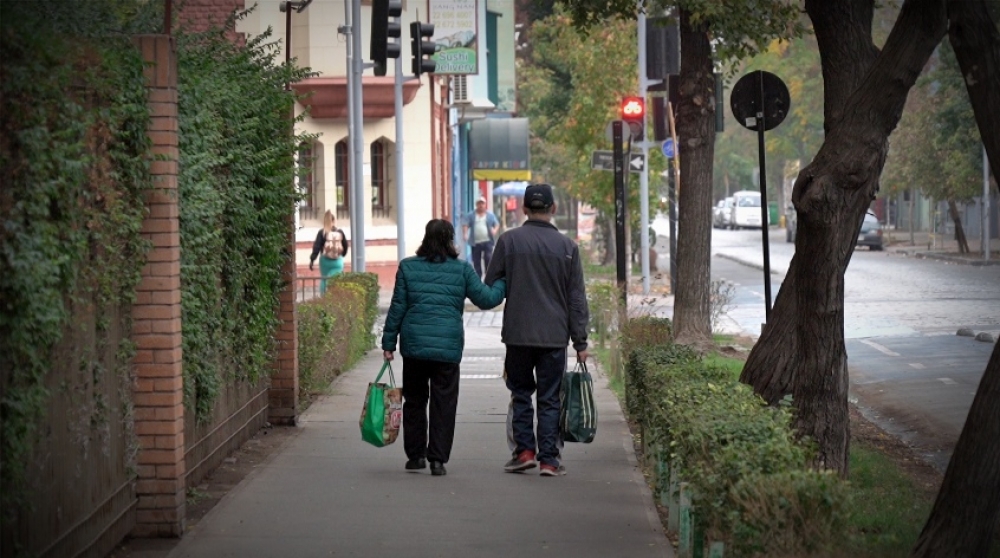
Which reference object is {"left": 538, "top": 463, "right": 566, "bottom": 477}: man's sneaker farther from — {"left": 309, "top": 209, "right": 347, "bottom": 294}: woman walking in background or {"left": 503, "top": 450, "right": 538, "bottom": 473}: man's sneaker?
{"left": 309, "top": 209, "right": 347, "bottom": 294}: woman walking in background

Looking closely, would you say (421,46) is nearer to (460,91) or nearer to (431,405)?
(431,405)

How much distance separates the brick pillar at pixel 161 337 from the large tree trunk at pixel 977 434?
3674 millimetres

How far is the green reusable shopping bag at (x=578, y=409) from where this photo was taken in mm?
9656

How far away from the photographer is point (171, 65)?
24.6 ft

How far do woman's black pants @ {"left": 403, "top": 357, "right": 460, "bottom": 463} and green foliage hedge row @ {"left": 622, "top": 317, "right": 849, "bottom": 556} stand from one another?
180 cm

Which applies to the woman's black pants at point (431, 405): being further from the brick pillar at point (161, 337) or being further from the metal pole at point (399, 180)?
the metal pole at point (399, 180)

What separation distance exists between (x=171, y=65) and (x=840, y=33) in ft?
13.4

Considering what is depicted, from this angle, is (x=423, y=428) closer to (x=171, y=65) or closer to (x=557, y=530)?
(x=557, y=530)

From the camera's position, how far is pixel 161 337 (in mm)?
7664

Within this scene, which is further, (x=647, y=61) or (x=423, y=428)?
(x=647, y=61)

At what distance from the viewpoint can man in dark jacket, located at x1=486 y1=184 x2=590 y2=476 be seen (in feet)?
31.7

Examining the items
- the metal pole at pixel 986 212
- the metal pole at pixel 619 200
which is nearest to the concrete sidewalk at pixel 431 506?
the metal pole at pixel 619 200

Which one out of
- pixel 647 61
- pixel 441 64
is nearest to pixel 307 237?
pixel 441 64

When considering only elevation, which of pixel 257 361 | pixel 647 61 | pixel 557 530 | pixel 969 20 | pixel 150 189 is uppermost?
pixel 647 61
